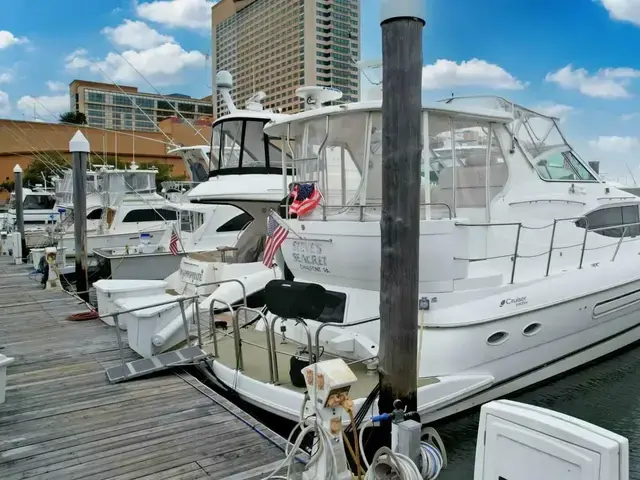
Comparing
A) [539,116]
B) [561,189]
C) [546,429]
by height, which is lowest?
[546,429]

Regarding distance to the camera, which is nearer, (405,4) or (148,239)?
(405,4)

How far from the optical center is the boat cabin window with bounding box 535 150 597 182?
8.52 m

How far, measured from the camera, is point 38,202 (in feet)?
111

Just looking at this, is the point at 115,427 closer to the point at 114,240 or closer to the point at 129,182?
the point at 114,240

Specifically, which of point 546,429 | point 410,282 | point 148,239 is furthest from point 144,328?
point 148,239

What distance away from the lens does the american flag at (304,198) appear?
646 cm

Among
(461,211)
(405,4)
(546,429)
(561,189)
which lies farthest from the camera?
(561,189)

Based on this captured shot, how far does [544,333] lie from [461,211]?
198cm

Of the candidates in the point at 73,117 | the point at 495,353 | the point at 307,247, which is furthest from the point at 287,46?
the point at 73,117

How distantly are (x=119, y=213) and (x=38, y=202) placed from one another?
17026mm

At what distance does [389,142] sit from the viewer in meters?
4.12

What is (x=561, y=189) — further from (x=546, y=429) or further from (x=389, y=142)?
(x=546, y=429)

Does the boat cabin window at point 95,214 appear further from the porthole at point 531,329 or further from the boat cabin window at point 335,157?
the porthole at point 531,329

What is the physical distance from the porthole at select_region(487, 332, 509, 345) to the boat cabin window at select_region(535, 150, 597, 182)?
3270 millimetres
